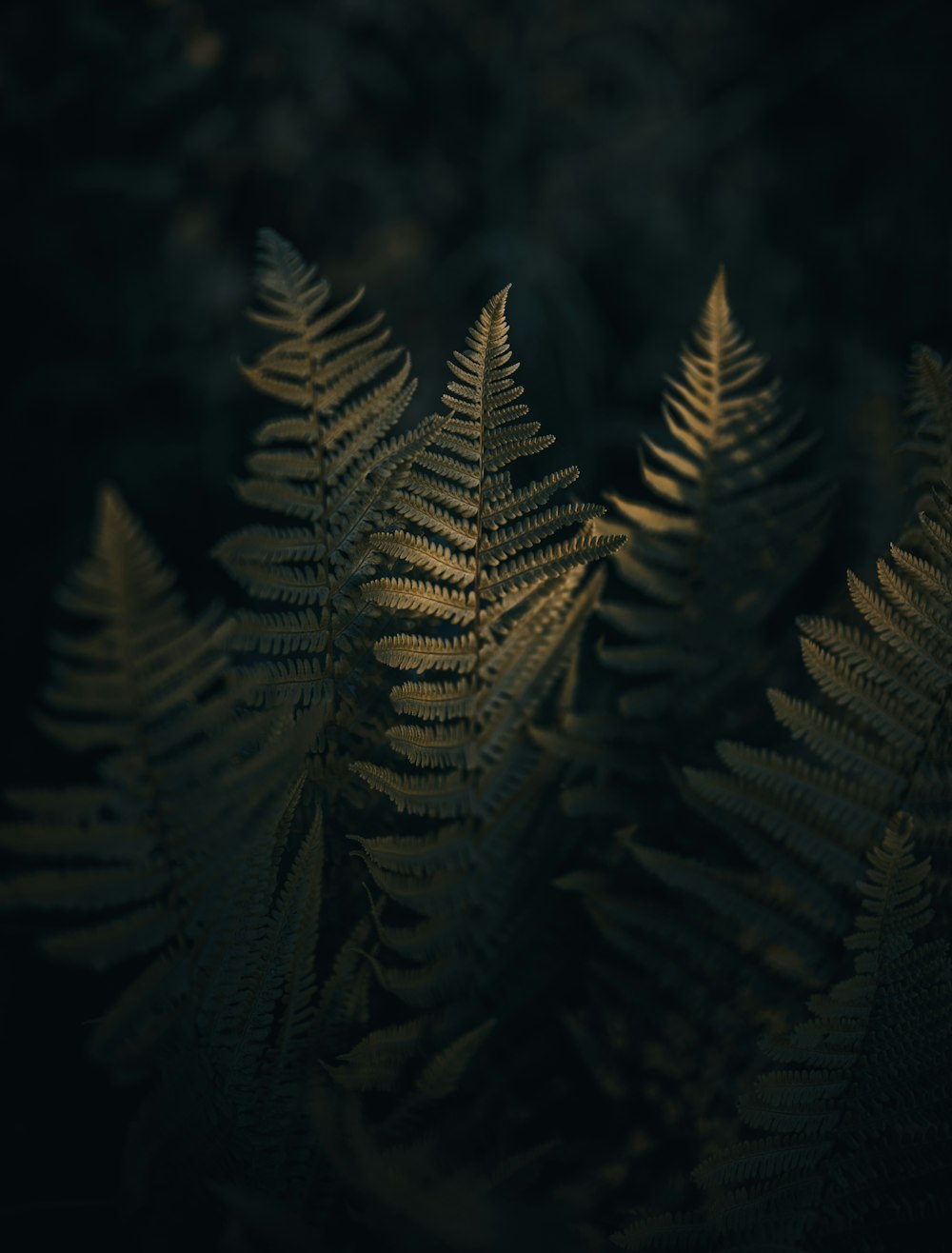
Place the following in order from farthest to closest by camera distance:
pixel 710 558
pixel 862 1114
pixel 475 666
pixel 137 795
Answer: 1. pixel 710 558
2. pixel 475 666
3. pixel 862 1114
4. pixel 137 795

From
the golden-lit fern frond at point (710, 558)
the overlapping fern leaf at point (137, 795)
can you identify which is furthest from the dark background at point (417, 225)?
the overlapping fern leaf at point (137, 795)

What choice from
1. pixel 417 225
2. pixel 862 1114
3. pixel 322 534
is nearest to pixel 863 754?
pixel 862 1114

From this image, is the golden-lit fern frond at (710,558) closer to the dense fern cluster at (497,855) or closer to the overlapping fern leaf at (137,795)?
the dense fern cluster at (497,855)

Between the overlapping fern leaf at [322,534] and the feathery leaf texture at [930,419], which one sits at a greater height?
the feathery leaf texture at [930,419]

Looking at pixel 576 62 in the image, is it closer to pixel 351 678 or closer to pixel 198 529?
pixel 198 529

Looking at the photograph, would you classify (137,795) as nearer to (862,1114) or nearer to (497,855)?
(497,855)
